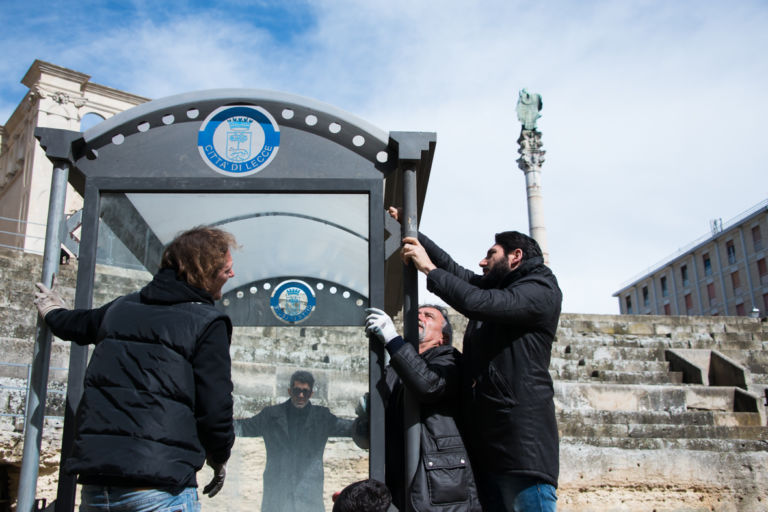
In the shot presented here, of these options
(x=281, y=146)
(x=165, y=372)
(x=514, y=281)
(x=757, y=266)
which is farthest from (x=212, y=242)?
(x=757, y=266)

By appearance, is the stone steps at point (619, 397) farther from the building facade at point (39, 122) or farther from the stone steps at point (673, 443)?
the building facade at point (39, 122)

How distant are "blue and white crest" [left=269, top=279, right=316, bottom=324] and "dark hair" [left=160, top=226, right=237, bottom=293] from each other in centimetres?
134

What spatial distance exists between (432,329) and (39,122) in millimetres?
23692

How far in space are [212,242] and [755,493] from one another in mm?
8440

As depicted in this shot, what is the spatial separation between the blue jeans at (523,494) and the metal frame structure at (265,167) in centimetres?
88

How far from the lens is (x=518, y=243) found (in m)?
3.43

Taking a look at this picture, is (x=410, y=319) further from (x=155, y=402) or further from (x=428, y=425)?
(x=155, y=402)

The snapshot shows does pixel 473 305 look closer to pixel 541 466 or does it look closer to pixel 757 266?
pixel 541 466

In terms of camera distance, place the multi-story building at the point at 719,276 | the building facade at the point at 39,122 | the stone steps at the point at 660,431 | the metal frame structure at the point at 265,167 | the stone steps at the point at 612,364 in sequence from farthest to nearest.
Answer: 1. the multi-story building at the point at 719,276
2. the building facade at the point at 39,122
3. the stone steps at the point at 612,364
4. the stone steps at the point at 660,431
5. the metal frame structure at the point at 265,167

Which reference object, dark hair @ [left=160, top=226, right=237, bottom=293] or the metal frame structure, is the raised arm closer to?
the metal frame structure

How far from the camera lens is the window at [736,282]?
50.4 meters

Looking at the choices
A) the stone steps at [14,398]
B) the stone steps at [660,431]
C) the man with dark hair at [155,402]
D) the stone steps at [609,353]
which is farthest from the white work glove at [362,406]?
the stone steps at [609,353]

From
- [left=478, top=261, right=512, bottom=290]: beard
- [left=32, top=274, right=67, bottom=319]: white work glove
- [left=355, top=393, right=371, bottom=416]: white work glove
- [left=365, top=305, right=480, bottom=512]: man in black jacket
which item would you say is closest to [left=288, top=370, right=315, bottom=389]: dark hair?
[left=355, top=393, right=371, bottom=416]: white work glove

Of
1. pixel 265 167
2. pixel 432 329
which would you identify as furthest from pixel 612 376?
pixel 265 167
